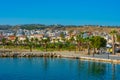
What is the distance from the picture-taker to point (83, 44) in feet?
322

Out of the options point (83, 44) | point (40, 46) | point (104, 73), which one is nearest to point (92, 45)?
point (83, 44)

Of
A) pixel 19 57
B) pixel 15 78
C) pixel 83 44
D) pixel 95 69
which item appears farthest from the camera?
pixel 83 44

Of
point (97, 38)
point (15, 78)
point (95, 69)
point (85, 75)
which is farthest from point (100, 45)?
point (15, 78)

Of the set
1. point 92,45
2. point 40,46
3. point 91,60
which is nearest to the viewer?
point 91,60

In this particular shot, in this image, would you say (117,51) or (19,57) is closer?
(19,57)

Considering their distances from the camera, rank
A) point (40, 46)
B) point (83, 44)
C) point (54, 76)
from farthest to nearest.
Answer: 1. point (40, 46)
2. point (83, 44)
3. point (54, 76)

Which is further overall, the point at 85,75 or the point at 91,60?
the point at 91,60

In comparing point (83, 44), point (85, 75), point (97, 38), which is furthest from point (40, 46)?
point (85, 75)

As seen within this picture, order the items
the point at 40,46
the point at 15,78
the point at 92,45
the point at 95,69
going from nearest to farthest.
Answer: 1. the point at 15,78
2. the point at 95,69
3. the point at 92,45
4. the point at 40,46

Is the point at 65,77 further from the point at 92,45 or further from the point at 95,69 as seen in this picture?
the point at 92,45

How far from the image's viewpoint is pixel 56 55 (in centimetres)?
7600

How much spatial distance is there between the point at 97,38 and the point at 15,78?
1830 inches

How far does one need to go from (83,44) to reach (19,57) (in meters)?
26.9

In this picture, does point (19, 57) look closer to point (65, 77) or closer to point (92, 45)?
point (92, 45)
